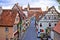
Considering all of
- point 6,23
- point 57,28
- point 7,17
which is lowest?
point 57,28

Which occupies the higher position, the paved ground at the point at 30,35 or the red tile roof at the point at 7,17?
the red tile roof at the point at 7,17

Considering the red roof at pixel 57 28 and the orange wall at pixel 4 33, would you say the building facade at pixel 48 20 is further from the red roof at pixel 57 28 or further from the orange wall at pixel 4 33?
the orange wall at pixel 4 33

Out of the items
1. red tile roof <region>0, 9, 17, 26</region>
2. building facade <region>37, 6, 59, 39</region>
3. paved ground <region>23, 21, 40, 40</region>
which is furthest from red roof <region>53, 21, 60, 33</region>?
red tile roof <region>0, 9, 17, 26</region>

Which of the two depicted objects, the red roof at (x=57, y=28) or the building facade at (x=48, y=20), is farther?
the building facade at (x=48, y=20)

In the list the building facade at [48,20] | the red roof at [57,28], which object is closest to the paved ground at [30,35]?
the building facade at [48,20]

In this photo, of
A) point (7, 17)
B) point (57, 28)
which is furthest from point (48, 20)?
point (7, 17)

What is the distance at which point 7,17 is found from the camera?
4078 mm

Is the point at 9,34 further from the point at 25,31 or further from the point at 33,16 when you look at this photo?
the point at 33,16

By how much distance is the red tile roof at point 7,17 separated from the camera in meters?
4.02

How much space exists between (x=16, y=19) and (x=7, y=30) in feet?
0.98

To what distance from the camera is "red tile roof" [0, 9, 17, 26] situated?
4.02 metres

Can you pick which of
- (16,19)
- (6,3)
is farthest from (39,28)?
(6,3)

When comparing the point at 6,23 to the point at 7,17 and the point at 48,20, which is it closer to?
the point at 7,17

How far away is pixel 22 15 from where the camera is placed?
402cm
